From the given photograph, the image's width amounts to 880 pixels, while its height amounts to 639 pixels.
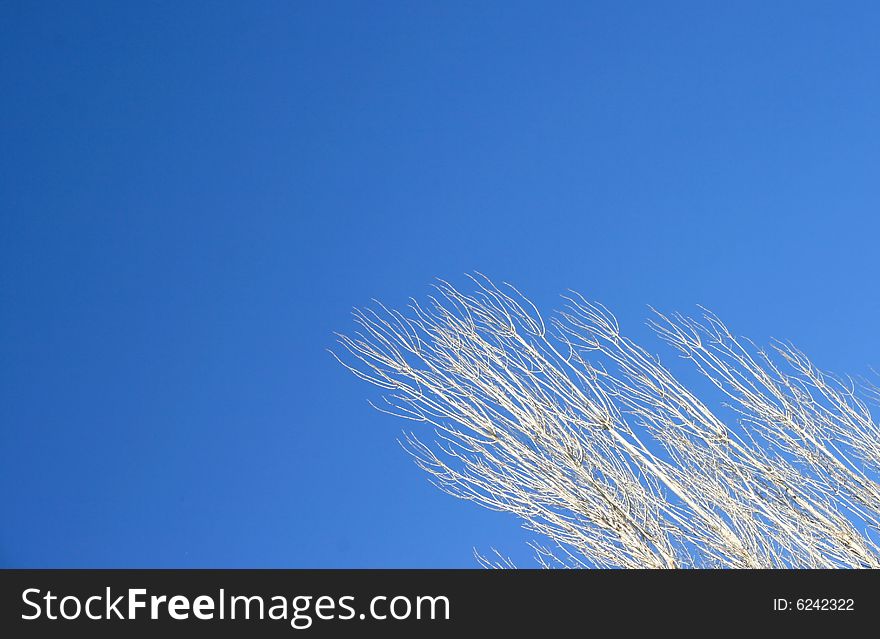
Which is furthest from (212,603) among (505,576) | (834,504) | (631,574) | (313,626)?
(834,504)

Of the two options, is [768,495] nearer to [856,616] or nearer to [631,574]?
[856,616]

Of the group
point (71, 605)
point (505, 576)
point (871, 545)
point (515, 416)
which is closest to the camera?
point (71, 605)

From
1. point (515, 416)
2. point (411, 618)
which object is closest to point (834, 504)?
point (515, 416)

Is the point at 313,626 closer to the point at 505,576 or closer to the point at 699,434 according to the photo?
the point at 505,576

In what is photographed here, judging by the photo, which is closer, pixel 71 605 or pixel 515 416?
pixel 71 605

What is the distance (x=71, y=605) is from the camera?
2.21m

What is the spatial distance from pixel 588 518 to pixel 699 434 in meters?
0.80

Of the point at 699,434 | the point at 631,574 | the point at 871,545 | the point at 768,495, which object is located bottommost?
the point at 631,574

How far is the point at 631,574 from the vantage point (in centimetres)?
229

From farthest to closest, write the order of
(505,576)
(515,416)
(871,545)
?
(515,416) → (871,545) → (505,576)

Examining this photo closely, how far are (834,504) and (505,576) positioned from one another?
247 centimetres

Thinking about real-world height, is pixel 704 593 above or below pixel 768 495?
below


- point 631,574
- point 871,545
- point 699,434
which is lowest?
point 631,574

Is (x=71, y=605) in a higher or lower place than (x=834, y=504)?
lower
